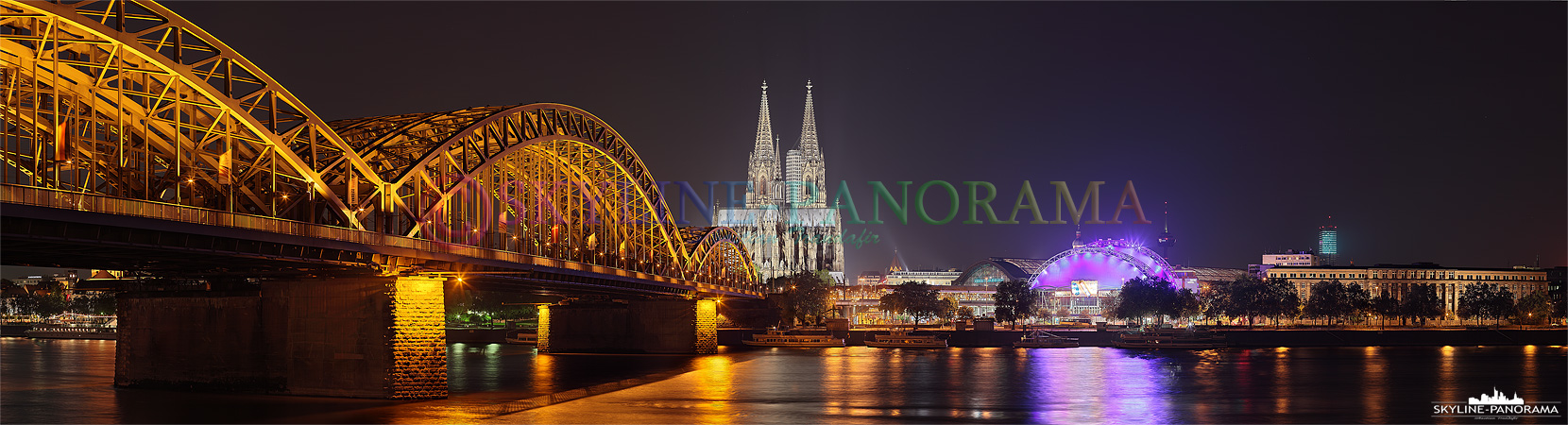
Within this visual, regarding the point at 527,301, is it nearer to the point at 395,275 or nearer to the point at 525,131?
the point at 525,131

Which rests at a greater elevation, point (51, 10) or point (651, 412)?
point (51, 10)

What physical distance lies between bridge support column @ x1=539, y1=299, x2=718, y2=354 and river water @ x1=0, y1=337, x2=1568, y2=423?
8.02ft

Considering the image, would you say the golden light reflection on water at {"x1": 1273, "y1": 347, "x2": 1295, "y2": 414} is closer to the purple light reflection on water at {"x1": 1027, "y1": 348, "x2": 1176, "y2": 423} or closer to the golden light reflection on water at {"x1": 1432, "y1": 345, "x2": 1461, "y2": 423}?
the purple light reflection on water at {"x1": 1027, "y1": 348, "x2": 1176, "y2": 423}

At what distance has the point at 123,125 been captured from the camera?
47844 millimetres

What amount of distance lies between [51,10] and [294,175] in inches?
620

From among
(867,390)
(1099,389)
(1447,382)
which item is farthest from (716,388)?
(1447,382)

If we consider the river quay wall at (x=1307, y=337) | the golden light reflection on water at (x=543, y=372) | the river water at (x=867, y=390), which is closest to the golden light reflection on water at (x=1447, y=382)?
the river water at (x=867, y=390)

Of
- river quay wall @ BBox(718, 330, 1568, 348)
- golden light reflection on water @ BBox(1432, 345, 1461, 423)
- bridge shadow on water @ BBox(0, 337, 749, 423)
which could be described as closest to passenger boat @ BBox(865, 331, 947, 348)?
river quay wall @ BBox(718, 330, 1568, 348)

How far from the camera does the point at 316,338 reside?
5947 centimetres

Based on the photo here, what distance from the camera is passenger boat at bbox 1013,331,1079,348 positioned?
15438 centimetres

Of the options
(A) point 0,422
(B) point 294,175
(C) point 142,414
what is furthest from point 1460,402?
(A) point 0,422

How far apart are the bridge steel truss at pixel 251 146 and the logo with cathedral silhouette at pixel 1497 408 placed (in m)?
52.5

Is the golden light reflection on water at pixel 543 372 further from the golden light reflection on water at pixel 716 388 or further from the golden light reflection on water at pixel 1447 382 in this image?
the golden light reflection on water at pixel 1447 382

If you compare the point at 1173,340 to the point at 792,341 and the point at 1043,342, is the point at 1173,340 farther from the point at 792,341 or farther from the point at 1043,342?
the point at 792,341
